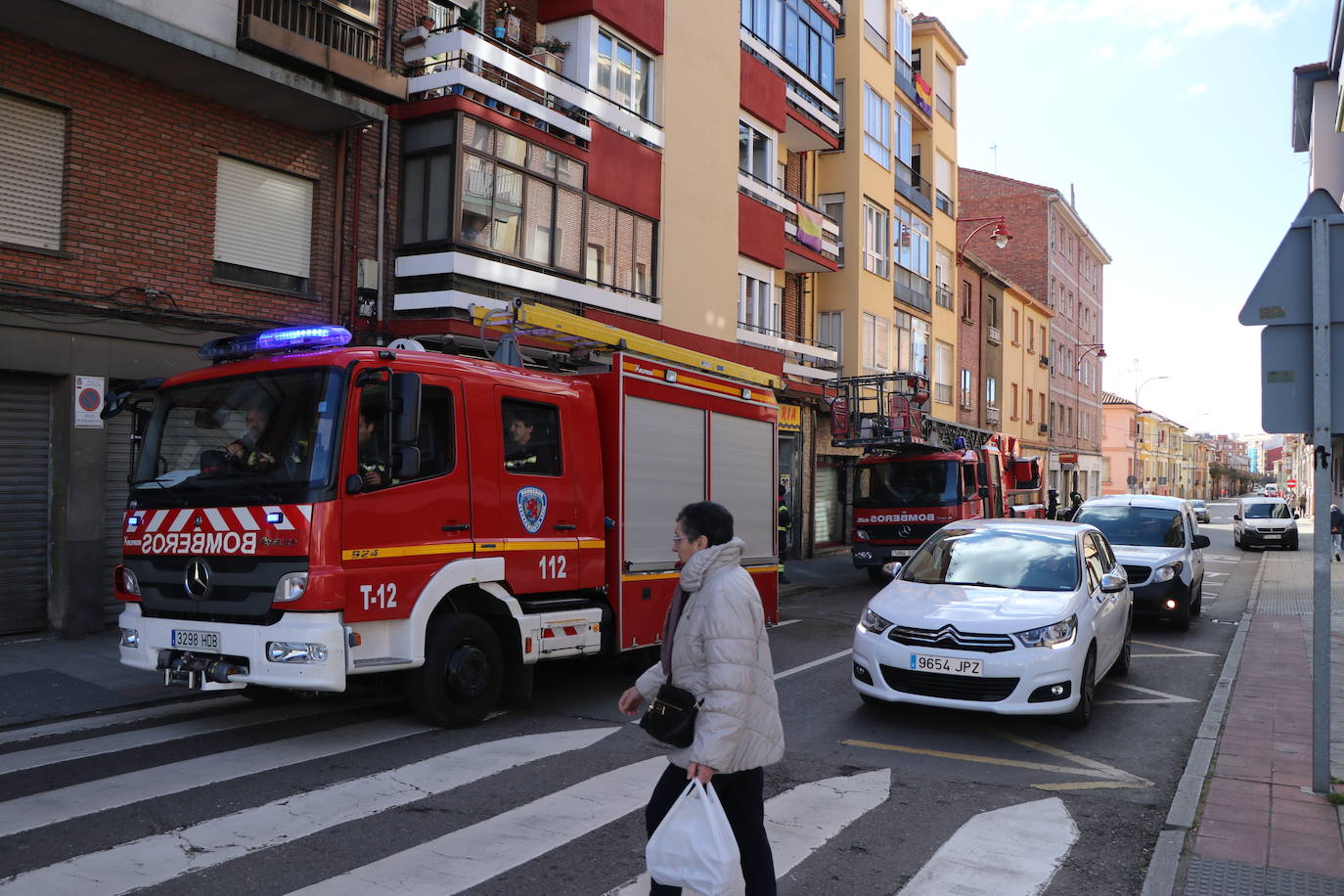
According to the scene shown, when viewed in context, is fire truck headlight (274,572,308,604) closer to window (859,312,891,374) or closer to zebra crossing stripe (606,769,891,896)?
zebra crossing stripe (606,769,891,896)

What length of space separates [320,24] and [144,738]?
956cm

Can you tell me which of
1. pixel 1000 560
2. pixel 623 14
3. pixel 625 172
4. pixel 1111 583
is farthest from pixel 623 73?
pixel 1111 583

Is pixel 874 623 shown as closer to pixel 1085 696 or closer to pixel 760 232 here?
pixel 1085 696

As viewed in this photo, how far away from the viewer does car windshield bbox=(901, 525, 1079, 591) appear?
820cm

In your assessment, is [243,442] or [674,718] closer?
[674,718]

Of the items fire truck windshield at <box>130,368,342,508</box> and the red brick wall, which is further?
the red brick wall

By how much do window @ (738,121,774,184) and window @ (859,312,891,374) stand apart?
6.33 meters

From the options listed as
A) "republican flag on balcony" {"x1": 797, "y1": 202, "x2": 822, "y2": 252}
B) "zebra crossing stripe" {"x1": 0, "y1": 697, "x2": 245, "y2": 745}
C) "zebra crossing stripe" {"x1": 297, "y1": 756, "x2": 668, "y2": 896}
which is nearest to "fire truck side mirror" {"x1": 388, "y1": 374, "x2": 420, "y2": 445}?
"zebra crossing stripe" {"x1": 297, "y1": 756, "x2": 668, "y2": 896}

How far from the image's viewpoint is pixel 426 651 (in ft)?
23.2

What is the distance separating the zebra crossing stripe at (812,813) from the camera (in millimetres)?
4777

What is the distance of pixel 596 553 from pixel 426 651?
188 centimetres

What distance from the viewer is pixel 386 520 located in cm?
677

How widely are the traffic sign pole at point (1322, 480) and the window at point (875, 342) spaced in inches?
847

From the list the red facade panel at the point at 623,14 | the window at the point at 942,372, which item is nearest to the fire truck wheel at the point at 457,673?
the red facade panel at the point at 623,14
